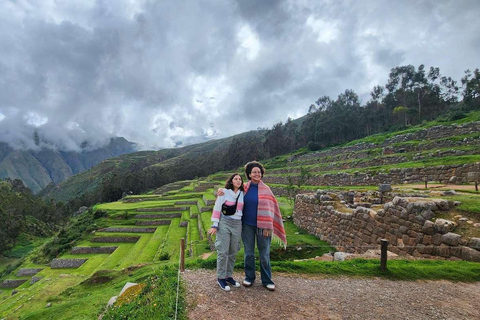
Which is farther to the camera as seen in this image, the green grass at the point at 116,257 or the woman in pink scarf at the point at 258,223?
the green grass at the point at 116,257

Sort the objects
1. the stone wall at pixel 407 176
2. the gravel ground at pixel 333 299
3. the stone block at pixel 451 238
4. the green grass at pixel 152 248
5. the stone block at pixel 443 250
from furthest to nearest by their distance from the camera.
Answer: the green grass at pixel 152 248 → the stone wall at pixel 407 176 → the stone block at pixel 443 250 → the stone block at pixel 451 238 → the gravel ground at pixel 333 299

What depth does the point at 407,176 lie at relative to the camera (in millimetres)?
15156

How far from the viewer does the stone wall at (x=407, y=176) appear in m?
12.0

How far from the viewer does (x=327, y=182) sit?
22.7 m

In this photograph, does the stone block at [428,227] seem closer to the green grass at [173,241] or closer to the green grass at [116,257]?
the green grass at [173,241]

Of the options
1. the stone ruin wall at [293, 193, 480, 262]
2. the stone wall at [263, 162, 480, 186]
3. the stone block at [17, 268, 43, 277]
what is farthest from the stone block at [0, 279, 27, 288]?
the stone wall at [263, 162, 480, 186]

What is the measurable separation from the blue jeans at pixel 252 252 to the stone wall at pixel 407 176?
1268cm

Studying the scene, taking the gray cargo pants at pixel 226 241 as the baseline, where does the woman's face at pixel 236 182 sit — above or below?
above

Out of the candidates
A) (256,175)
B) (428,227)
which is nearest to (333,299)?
(256,175)

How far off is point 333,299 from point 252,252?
4.83 ft

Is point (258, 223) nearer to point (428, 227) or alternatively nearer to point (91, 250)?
point (428, 227)

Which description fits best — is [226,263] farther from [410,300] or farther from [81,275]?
[81,275]

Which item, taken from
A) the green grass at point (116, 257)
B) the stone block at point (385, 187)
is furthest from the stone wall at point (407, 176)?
the green grass at point (116, 257)

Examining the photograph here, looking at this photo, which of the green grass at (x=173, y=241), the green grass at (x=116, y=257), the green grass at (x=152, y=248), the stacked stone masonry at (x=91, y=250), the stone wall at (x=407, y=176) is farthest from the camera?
the stacked stone masonry at (x=91, y=250)
